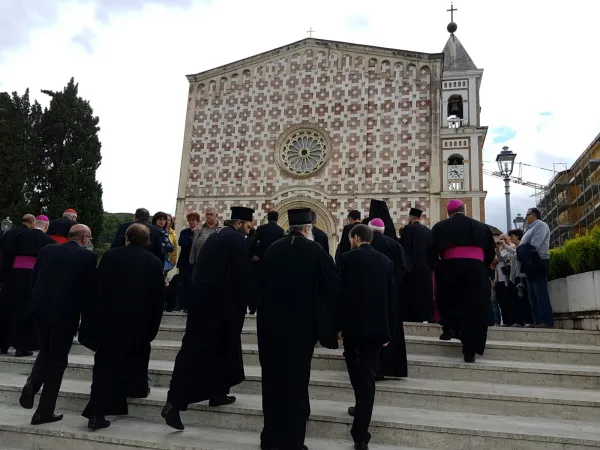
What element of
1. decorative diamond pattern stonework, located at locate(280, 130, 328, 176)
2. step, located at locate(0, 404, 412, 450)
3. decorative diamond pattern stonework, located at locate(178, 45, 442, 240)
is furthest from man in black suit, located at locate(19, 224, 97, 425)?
decorative diamond pattern stonework, located at locate(280, 130, 328, 176)

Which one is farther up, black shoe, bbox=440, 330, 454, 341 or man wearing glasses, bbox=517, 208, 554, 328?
man wearing glasses, bbox=517, 208, 554, 328

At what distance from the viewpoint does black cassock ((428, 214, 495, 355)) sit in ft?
A: 18.6

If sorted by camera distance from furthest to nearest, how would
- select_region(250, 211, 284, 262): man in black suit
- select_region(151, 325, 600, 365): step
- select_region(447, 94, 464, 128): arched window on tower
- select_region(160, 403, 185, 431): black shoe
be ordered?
select_region(447, 94, 464, 128): arched window on tower < select_region(250, 211, 284, 262): man in black suit < select_region(151, 325, 600, 365): step < select_region(160, 403, 185, 431): black shoe

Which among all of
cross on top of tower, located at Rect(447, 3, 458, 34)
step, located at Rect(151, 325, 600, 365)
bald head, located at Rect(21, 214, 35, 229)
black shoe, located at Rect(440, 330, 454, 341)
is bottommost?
step, located at Rect(151, 325, 600, 365)

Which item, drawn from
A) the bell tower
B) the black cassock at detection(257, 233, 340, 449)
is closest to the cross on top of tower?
the bell tower

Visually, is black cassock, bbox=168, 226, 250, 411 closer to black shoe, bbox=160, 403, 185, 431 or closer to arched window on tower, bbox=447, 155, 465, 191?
black shoe, bbox=160, 403, 185, 431

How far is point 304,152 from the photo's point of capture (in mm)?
19828

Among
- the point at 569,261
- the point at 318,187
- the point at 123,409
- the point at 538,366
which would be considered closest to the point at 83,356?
the point at 123,409

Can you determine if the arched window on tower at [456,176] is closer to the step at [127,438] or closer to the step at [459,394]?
the step at [459,394]

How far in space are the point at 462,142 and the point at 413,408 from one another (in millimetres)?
17526

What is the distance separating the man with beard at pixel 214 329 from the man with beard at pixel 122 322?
1.29 ft

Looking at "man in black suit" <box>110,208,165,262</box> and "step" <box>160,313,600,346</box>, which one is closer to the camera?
"step" <box>160,313,600,346</box>

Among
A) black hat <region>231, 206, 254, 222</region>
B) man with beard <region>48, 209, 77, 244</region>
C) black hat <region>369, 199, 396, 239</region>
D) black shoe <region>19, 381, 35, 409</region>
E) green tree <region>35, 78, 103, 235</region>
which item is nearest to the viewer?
black shoe <region>19, 381, 35, 409</region>

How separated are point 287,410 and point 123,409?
1657 mm
